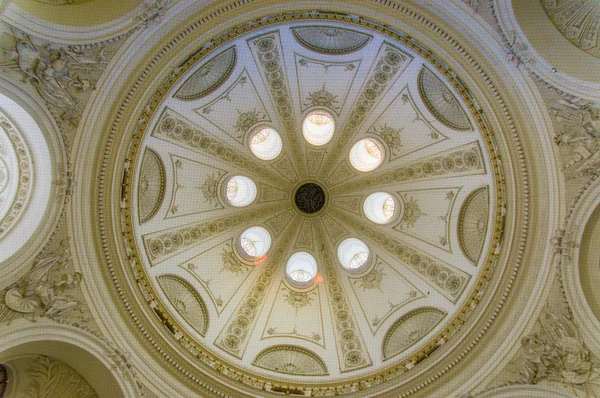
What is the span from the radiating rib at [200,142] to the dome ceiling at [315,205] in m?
0.04

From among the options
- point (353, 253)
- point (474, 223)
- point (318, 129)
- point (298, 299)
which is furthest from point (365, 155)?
point (298, 299)

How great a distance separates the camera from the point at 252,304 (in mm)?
12430

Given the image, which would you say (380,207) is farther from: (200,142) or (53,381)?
(53,381)

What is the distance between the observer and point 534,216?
9.43 m

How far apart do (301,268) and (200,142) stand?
15.6 feet

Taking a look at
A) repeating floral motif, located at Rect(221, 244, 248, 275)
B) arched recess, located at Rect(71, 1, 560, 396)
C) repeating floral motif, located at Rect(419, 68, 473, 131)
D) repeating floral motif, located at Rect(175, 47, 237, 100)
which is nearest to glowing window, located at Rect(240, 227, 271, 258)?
repeating floral motif, located at Rect(221, 244, 248, 275)

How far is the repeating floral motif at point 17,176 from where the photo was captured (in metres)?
8.35

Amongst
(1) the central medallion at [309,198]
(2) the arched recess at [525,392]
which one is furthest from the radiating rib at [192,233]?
(2) the arched recess at [525,392]

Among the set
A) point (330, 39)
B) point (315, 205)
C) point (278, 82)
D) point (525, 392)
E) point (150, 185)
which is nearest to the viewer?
point (525, 392)

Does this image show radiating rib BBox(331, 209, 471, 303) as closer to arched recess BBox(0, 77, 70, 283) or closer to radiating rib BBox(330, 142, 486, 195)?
radiating rib BBox(330, 142, 486, 195)

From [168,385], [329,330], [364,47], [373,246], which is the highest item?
[364,47]

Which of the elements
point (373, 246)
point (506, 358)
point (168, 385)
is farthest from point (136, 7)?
point (506, 358)

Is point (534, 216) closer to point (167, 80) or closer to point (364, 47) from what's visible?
point (364, 47)

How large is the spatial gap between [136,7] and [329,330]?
29.2 feet
